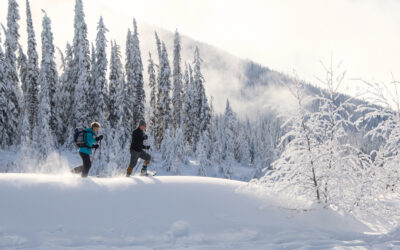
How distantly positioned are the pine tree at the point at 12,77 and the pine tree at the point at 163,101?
17356 mm

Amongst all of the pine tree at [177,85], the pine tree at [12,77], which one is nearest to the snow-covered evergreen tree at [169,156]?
the pine tree at [177,85]

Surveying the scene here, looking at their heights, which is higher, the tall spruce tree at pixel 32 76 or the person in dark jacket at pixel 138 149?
the tall spruce tree at pixel 32 76

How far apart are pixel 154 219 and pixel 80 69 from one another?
90.1 ft

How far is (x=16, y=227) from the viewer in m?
5.03

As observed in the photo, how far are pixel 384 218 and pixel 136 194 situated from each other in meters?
5.62

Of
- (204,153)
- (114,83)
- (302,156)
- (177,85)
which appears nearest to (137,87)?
(114,83)

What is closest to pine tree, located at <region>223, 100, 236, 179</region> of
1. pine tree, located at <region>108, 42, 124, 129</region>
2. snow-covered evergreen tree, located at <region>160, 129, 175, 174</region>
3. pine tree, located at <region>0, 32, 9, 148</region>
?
snow-covered evergreen tree, located at <region>160, 129, 175, 174</region>

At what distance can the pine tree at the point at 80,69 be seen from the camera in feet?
96.6

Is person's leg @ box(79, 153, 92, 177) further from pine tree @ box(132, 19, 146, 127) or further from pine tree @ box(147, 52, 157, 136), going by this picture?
pine tree @ box(147, 52, 157, 136)

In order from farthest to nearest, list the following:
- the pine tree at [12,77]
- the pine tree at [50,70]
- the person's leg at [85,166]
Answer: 1. the pine tree at [50,70]
2. the pine tree at [12,77]
3. the person's leg at [85,166]

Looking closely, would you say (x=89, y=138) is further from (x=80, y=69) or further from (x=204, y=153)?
(x=204, y=153)

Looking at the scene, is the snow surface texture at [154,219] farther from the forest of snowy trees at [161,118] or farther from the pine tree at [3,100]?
the pine tree at [3,100]

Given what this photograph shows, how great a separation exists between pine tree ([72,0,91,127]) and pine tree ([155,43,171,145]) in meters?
11.1

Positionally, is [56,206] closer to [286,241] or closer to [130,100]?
[286,241]
